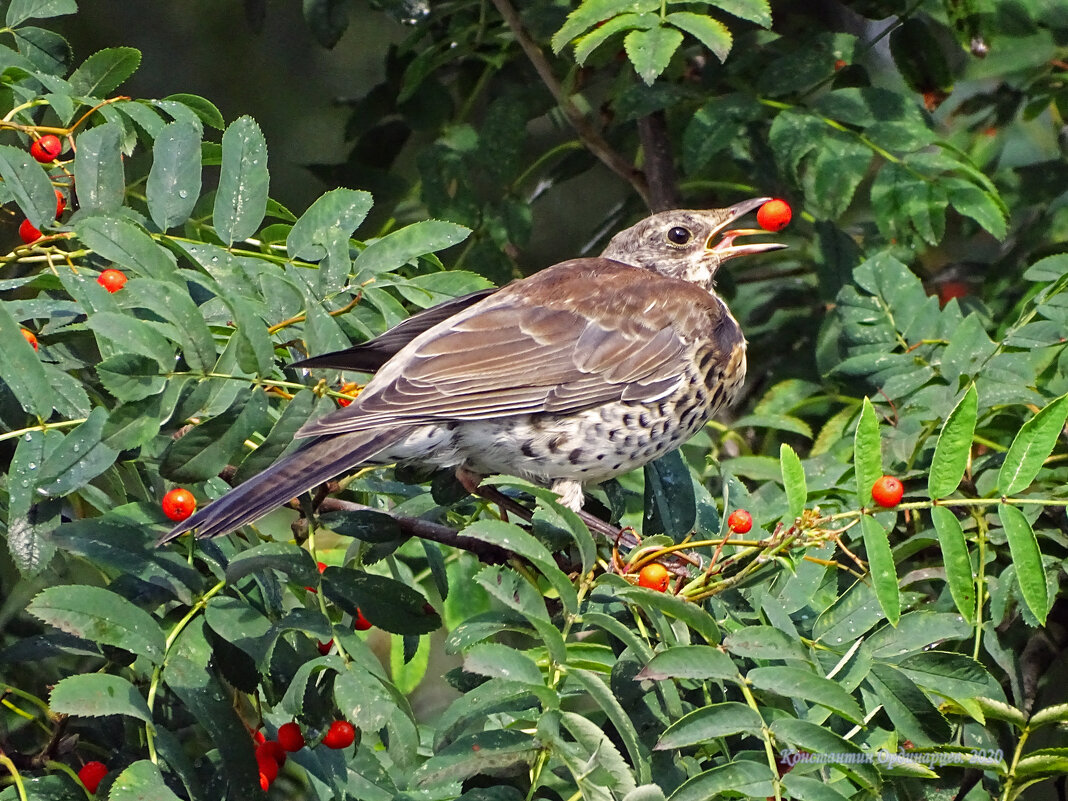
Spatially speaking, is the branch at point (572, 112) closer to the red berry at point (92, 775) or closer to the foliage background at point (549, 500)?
the foliage background at point (549, 500)

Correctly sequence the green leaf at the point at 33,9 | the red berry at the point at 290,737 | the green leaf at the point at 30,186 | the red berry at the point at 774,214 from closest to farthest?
the red berry at the point at 290,737, the green leaf at the point at 30,186, the green leaf at the point at 33,9, the red berry at the point at 774,214

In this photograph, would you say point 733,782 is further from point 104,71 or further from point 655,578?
point 104,71

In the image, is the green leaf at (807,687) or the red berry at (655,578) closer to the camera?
the green leaf at (807,687)

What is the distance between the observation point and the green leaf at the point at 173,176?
2771mm

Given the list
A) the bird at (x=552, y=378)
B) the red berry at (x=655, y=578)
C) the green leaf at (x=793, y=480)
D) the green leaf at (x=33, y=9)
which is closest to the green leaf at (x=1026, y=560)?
the green leaf at (x=793, y=480)

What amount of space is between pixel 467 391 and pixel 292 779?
1185 mm

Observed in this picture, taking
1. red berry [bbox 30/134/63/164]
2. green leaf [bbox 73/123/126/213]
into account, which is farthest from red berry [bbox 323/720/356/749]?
red berry [bbox 30/134/63/164]

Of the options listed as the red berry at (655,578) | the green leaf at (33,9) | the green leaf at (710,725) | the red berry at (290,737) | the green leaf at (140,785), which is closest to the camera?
the green leaf at (140,785)

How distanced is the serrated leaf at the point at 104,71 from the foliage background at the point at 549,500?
0.05 ft

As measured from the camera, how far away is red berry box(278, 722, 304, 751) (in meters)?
2.42

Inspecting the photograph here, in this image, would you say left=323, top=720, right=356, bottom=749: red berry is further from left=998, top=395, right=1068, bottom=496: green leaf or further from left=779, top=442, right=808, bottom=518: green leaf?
left=998, top=395, right=1068, bottom=496: green leaf

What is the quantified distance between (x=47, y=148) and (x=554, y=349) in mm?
1483

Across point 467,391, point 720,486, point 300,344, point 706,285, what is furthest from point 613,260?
point 300,344

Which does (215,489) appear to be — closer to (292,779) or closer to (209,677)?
(209,677)
